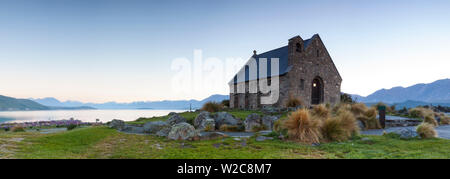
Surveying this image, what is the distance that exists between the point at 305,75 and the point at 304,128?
1307 cm

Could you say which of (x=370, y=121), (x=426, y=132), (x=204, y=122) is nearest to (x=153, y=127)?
(x=204, y=122)

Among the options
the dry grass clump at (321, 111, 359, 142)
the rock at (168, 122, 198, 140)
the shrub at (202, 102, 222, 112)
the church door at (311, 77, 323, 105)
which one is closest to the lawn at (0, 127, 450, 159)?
the dry grass clump at (321, 111, 359, 142)

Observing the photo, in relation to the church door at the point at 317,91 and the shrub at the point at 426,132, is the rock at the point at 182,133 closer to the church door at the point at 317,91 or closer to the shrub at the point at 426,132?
the shrub at the point at 426,132

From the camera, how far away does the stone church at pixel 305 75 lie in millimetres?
18562

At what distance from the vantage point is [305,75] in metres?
19.2

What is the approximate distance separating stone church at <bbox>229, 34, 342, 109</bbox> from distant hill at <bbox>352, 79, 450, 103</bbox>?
104 metres

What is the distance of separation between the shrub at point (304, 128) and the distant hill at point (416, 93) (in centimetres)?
11895

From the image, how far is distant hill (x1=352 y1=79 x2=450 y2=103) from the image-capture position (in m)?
107

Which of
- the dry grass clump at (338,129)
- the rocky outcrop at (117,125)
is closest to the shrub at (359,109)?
the dry grass clump at (338,129)

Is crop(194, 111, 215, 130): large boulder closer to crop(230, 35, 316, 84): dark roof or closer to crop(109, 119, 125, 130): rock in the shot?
crop(109, 119, 125, 130): rock

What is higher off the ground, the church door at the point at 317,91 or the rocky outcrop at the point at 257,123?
the church door at the point at 317,91

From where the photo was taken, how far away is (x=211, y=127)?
1122cm
